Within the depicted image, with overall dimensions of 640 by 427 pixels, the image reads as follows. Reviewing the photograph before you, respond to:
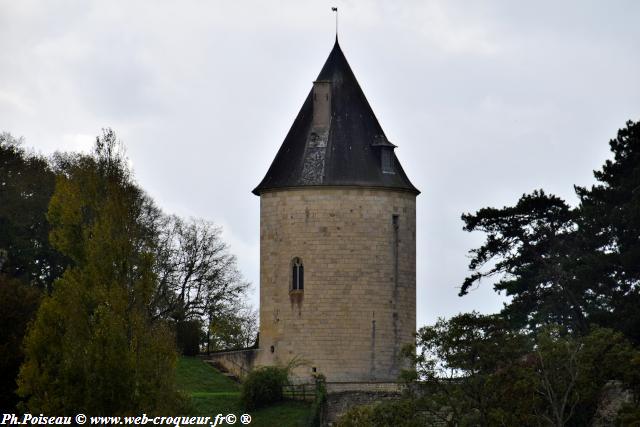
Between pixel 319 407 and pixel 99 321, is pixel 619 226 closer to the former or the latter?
pixel 319 407

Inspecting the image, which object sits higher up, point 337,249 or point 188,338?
point 337,249

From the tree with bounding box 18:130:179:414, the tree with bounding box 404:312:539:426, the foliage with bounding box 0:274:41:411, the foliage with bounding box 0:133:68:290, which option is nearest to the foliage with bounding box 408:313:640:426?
the tree with bounding box 404:312:539:426

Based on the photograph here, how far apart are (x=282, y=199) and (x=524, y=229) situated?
7687 mm

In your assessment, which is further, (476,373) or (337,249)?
(337,249)

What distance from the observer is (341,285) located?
59969 millimetres

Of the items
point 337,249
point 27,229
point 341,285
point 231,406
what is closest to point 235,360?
point 341,285

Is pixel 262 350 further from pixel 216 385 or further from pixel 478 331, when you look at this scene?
pixel 478 331

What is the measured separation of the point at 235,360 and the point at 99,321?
66.6ft

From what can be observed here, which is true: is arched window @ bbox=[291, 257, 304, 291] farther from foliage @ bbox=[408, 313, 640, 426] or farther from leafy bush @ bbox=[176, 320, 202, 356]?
foliage @ bbox=[408, 313, 640, 426]

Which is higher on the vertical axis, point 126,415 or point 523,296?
point 523,296

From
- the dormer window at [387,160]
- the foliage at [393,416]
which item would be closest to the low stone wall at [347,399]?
the dormer window at [387,160]

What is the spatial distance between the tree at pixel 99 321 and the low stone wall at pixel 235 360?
56.6 ft

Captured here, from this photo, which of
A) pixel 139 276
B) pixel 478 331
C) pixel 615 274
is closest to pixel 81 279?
pixel 139 276

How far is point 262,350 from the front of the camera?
2413 inches
